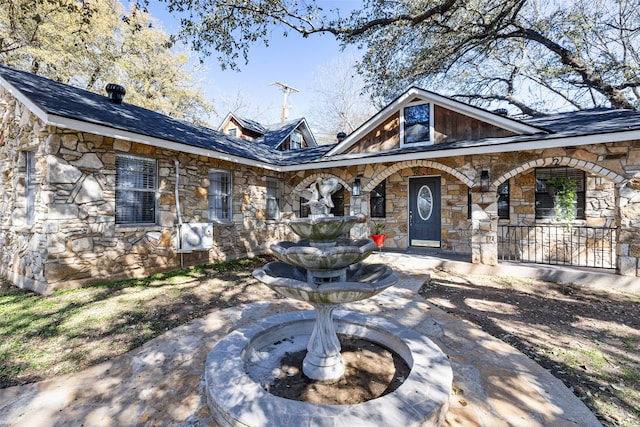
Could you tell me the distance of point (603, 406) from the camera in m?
2.35

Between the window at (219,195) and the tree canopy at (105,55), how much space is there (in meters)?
5.25

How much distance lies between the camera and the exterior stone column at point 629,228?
5.59m

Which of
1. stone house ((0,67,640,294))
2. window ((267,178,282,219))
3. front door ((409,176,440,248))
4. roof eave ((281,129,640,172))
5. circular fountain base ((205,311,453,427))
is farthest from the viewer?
window ((267,178,282,219))

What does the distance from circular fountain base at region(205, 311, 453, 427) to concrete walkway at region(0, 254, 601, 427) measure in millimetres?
154

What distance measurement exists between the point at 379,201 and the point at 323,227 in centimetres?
774

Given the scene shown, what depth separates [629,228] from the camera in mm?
5645

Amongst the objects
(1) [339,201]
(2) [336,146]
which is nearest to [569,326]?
(2) [336,146]

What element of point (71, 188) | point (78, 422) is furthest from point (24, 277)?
point (78, 422)

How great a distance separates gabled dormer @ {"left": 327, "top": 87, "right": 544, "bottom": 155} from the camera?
703 centimetres

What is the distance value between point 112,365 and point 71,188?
3.95m

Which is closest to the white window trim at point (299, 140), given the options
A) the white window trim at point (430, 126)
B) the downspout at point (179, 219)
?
the white window trim at point (430, 126)

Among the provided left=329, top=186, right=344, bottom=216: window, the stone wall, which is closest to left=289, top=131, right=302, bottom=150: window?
left=329, top=186, right=344, bottom=216: window

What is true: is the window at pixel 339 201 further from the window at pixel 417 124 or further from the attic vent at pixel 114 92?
the attic vent at pixel 114 92

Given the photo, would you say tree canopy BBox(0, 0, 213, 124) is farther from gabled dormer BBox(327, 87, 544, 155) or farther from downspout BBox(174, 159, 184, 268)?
gabled dormer BBox(327, 87, 544, 155)
